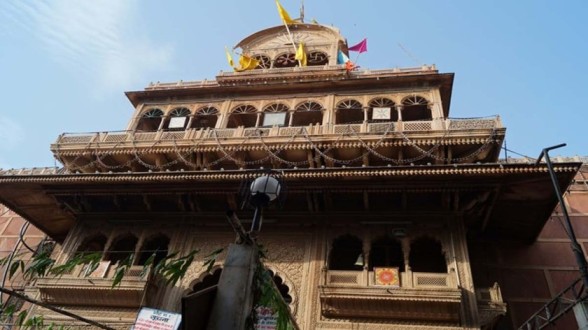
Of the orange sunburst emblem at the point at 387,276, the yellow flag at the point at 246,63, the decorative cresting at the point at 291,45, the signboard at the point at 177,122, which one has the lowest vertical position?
the orange sunburst emblem at the point at 387,276

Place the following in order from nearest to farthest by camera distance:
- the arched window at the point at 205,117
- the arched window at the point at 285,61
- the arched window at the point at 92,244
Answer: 1. the arched window at the point at 92,244
2. the arched window at the point at 205,117
3. the arched window at the point at 285,61

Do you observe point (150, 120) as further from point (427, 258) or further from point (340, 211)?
point (427, 258)

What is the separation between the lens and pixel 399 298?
8.62 metres

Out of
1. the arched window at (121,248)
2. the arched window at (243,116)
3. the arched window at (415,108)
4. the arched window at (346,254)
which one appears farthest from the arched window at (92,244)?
the arched window at (415,108)

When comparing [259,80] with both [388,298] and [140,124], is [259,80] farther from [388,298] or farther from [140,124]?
[388,298]

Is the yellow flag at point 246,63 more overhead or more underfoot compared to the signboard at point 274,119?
more overhead

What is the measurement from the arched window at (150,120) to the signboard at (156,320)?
807 centimetres

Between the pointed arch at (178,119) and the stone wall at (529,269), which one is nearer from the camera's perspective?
the stone wall at (529,269)

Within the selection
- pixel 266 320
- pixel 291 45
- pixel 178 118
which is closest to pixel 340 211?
pixel 266 320

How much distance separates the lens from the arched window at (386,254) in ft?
35.0

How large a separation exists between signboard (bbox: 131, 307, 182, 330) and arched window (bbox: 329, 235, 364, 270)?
4254 millimetres

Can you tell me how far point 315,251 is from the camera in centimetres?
1025

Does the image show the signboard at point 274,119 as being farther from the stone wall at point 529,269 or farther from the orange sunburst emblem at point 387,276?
the stone wall at point 529,269

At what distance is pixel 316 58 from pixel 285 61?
4.27 feet
